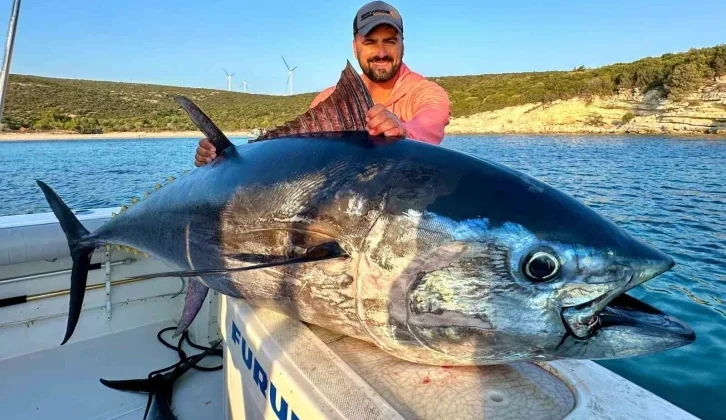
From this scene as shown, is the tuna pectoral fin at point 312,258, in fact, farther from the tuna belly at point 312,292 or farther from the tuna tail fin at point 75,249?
the tuna tail fin at point 75,249

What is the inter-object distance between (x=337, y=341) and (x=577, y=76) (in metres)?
61.4

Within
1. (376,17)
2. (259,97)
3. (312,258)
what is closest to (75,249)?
(312,258)

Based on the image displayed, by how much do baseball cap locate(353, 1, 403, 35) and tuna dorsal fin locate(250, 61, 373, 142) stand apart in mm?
997

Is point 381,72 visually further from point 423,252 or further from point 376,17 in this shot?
point 423,252

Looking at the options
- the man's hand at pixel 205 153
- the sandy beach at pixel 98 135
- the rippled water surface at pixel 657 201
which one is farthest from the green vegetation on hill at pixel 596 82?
the man's hand at pixel 205 153

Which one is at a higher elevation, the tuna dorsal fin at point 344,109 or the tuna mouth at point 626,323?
the tuna dorsal fin at point 344,109

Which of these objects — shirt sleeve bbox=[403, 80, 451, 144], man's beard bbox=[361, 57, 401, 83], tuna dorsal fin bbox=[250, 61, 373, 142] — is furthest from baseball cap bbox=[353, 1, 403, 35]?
tuna dorsal fin bbox=[250, 61, 373, 142]

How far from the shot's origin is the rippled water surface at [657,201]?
4.27 metres

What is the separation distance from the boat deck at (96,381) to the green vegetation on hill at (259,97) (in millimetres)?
44476

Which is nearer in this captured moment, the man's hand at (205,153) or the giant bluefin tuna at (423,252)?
the giant bluefin tuna at (423,252)

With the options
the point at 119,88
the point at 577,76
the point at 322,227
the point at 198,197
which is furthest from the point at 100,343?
the point at 119,88

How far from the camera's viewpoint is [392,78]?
2877 millimetres

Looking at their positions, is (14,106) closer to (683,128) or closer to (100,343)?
(100,343)

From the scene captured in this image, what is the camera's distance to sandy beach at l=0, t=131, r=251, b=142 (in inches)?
1788
